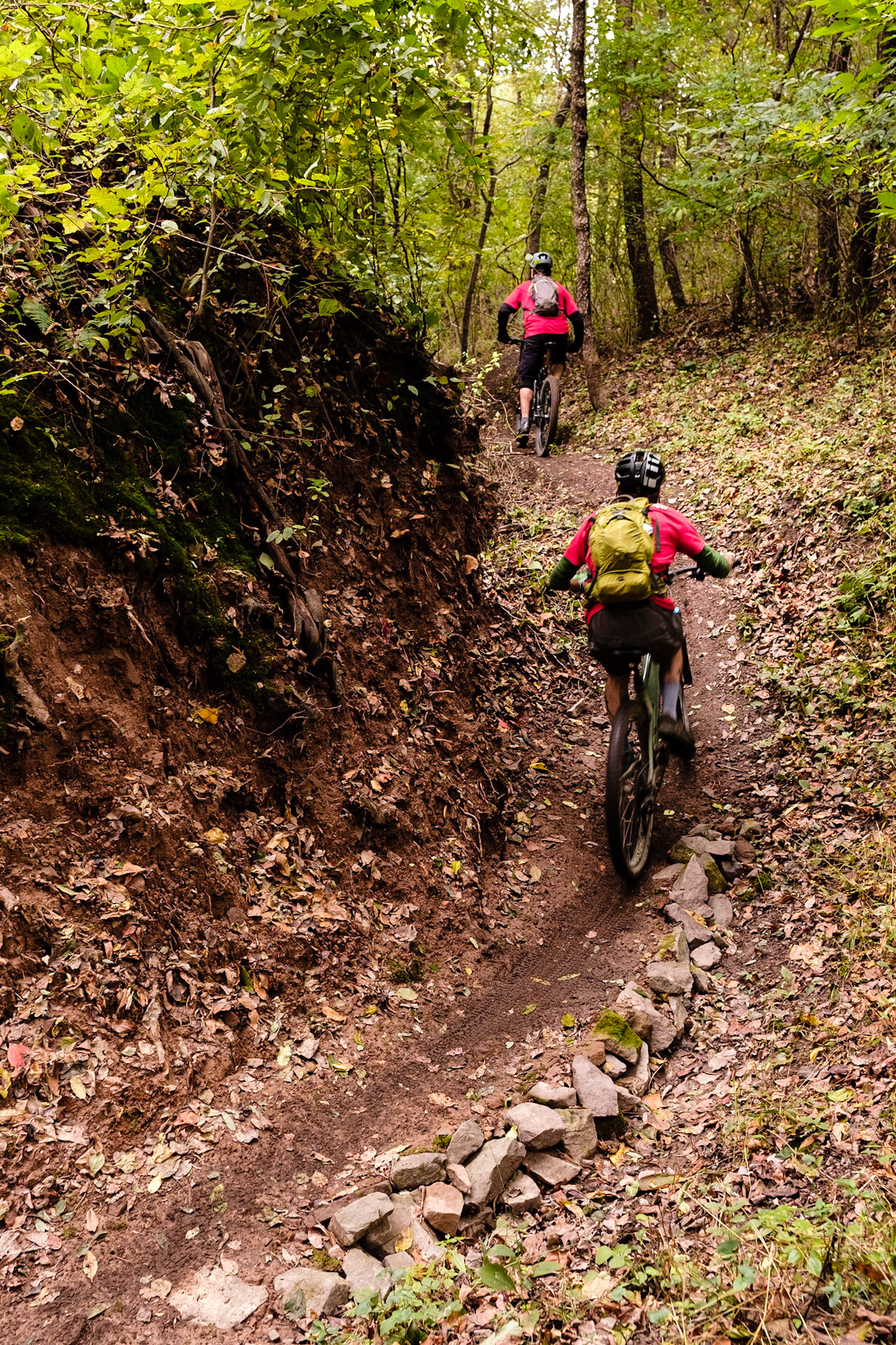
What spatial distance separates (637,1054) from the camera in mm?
4387

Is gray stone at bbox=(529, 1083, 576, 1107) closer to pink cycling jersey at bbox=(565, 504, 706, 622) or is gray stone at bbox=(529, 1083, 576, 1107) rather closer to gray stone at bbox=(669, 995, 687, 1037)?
gray stone at bbox=(669, 995, 687, 1037)

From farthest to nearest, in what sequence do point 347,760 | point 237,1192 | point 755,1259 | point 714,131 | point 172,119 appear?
point 714,131 < point 347,760 < point 172,119 < point 237,1192 < point 755,1259

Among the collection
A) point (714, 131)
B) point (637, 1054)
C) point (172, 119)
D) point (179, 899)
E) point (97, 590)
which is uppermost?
point (714, 131)

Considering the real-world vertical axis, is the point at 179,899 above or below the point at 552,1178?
above

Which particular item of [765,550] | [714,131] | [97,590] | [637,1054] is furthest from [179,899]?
[714,131]

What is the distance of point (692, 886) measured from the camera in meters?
5.74

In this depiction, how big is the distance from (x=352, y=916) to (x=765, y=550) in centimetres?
638

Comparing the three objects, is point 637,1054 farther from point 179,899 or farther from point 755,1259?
point 179,899

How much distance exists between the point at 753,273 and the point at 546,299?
509 centimetres

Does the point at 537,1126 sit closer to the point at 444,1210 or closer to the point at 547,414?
the point at 444,1210

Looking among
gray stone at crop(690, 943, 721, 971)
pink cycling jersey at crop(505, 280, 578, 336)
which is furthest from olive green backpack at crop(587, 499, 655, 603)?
pink cycling jersey at crop(505, 280, 578, 336)

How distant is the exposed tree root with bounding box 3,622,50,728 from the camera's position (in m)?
3.88

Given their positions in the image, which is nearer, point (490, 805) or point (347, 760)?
point (347, 760)

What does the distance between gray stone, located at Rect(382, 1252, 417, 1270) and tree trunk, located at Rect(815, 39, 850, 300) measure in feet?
42.7
